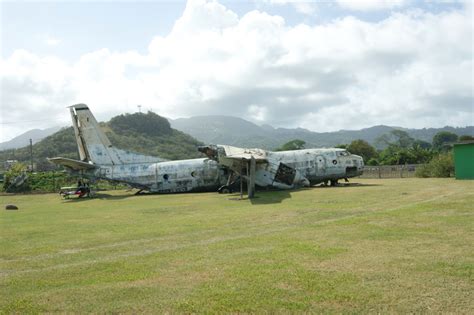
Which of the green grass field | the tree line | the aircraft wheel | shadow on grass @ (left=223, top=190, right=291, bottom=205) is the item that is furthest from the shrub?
the green grass field

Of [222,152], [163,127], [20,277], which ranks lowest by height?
[20,277]

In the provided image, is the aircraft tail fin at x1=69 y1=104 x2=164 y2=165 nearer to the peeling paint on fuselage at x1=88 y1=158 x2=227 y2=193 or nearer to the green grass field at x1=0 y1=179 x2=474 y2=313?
the peeling paint on fuselage at x1=88 y1=158 x2=227 y2=193

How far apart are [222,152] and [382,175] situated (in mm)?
22628

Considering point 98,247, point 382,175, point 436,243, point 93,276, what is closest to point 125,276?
point 93,276

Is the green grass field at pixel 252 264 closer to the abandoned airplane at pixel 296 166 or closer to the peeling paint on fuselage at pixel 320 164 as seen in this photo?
the abandoned airplane at pixel 296 166

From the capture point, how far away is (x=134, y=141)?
158 metres

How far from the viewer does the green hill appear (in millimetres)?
126506

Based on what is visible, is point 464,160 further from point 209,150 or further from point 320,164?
point 209,150

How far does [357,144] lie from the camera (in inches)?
3917

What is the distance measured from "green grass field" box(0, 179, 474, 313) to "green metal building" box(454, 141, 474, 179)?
1901cm

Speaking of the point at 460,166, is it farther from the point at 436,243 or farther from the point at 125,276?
the point at 125,276

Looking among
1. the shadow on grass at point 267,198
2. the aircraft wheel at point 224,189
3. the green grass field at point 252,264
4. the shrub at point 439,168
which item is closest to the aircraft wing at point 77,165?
the aircraft wheel at point 224,189

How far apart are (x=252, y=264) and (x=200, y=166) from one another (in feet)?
85.9

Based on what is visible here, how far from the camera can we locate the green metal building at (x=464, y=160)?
33.5 meters
